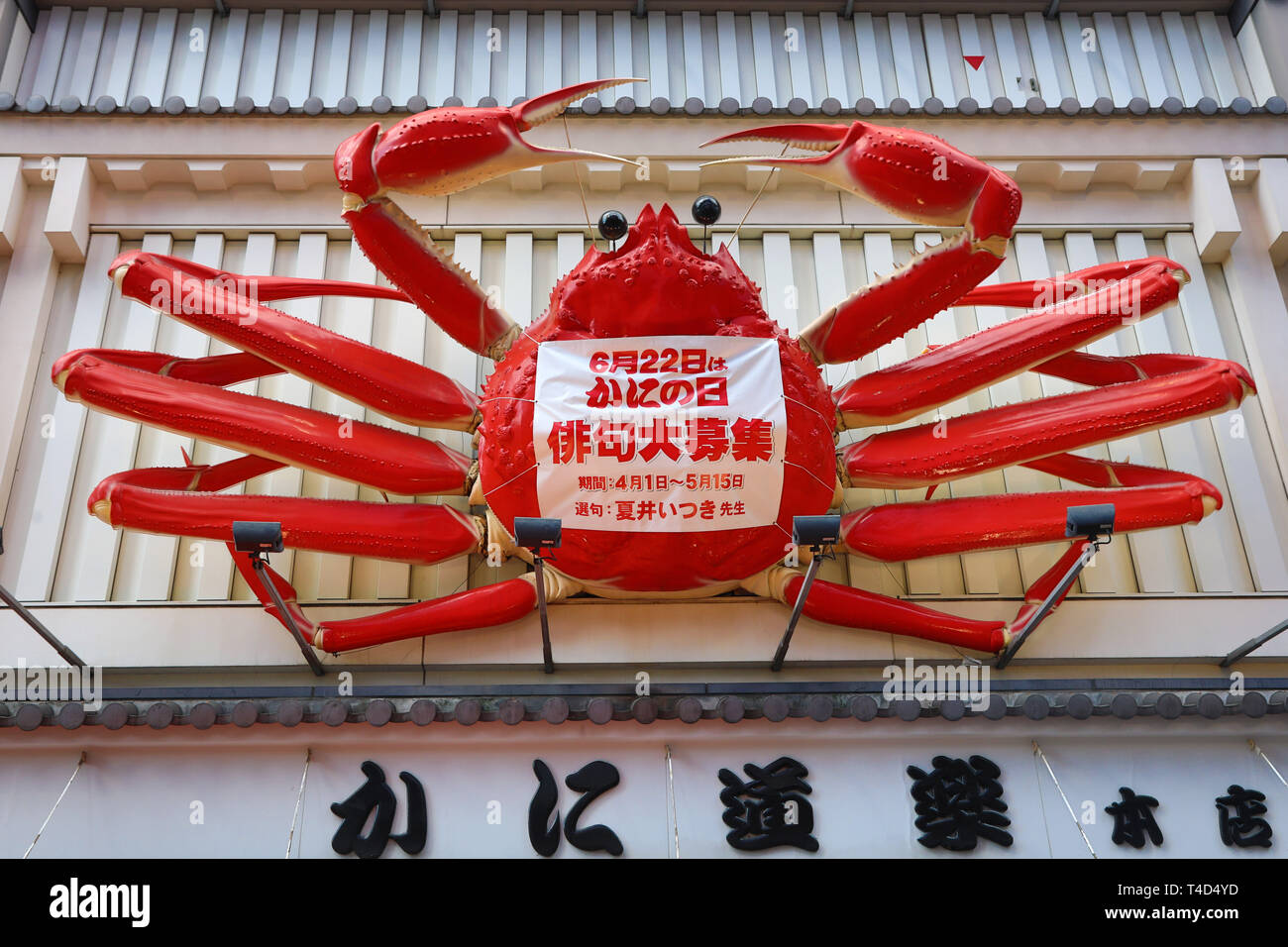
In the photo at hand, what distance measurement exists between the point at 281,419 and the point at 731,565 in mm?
1921

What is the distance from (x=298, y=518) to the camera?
4.72 m

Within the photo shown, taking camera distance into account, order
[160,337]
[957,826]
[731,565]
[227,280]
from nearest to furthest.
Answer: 1. [957,826]
2. [731,565]
3. [227,280]
4. [160,337]

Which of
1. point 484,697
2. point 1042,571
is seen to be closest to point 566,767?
point 484,697

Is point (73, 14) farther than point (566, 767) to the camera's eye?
Yes

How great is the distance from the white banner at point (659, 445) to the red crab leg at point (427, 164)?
787mm

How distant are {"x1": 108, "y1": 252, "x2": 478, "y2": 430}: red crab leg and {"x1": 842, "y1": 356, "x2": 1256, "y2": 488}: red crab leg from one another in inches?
74.8

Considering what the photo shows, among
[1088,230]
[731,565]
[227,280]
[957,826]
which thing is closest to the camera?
[957,826]

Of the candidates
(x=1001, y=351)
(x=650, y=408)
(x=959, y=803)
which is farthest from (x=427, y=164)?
(x=959, y=803)

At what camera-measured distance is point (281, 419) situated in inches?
187

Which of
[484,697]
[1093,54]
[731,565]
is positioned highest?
[1093,54]

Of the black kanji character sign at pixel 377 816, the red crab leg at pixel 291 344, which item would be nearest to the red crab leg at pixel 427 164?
the red crab leg at pixel 291 344

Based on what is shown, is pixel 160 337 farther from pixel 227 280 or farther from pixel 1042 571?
pixel 1042 571

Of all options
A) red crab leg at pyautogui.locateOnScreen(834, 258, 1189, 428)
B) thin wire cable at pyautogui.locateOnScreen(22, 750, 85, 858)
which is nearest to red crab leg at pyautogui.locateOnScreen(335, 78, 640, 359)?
red crab leg at pyautogui.locateOnScreen(834, 258, 1189, 428)

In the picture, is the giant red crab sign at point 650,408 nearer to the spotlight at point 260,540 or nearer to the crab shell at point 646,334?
the crab shell at point 646,334
